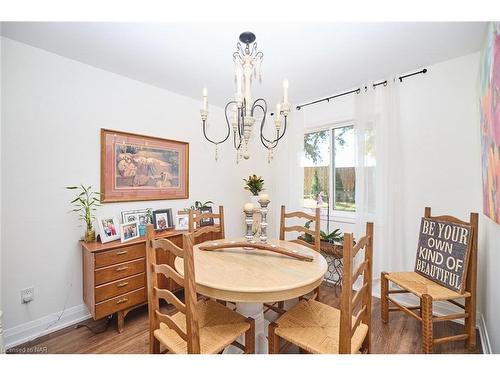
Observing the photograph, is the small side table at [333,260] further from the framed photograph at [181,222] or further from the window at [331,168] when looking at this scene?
the framed photograph at [181,222]

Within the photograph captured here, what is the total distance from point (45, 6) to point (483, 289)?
3.50 meters

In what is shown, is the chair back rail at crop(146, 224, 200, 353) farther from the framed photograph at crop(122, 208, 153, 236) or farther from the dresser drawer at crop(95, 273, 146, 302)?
the framed photograph at crop(122, 208, 153, 236)

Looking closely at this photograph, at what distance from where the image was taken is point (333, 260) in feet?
9.09

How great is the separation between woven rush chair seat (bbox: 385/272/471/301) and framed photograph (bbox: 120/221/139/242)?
238cm

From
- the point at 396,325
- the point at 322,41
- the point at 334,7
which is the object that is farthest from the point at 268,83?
the point at 396,325

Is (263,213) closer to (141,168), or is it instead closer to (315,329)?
(315,329)

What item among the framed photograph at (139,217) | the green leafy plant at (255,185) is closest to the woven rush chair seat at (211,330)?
the framed photograph at (139,217)

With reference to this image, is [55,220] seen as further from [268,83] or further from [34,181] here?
[268,83]

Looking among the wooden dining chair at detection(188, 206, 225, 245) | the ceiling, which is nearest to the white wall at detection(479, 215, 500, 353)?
the ceiling

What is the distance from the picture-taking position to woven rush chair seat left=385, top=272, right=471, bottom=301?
5.34ft

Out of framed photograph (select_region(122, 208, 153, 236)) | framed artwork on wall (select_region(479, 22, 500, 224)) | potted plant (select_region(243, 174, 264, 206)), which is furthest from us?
potted plant (select_region(243, 174, 264, 206))

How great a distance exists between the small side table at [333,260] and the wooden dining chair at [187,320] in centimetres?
146

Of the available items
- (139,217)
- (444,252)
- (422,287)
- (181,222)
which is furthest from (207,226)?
(444,252)

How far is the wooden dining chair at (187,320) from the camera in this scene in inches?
40.1
